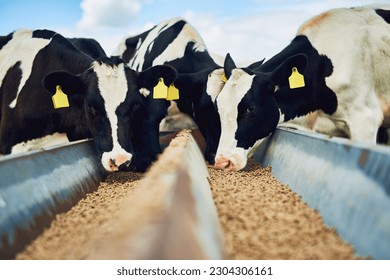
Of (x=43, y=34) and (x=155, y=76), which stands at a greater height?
(x=43, y=34)

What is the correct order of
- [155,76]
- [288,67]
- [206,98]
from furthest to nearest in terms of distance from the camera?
[206,98] < [288,67] < [155,76]

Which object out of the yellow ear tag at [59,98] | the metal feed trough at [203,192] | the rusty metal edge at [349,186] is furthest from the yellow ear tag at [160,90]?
the rusty metal edge at [349,186]

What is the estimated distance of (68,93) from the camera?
4328 mm

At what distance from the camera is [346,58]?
16.1 ft

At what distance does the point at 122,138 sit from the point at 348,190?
2228 millimetres

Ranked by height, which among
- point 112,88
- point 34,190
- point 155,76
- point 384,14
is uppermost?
point 384,14

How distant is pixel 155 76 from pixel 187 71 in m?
1.68

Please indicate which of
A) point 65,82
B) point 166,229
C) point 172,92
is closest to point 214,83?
point 172,92

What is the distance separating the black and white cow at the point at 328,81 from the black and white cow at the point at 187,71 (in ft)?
1.60

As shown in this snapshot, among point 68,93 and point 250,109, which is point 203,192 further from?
point 68,93

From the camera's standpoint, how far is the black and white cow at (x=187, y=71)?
16.9ft

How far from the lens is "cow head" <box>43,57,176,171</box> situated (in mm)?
3793

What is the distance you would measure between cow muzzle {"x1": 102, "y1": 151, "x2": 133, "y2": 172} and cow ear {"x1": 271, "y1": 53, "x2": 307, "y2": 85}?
6.21 ft

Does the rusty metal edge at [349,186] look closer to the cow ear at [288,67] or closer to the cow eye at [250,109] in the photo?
the cow eye at [250,109]
